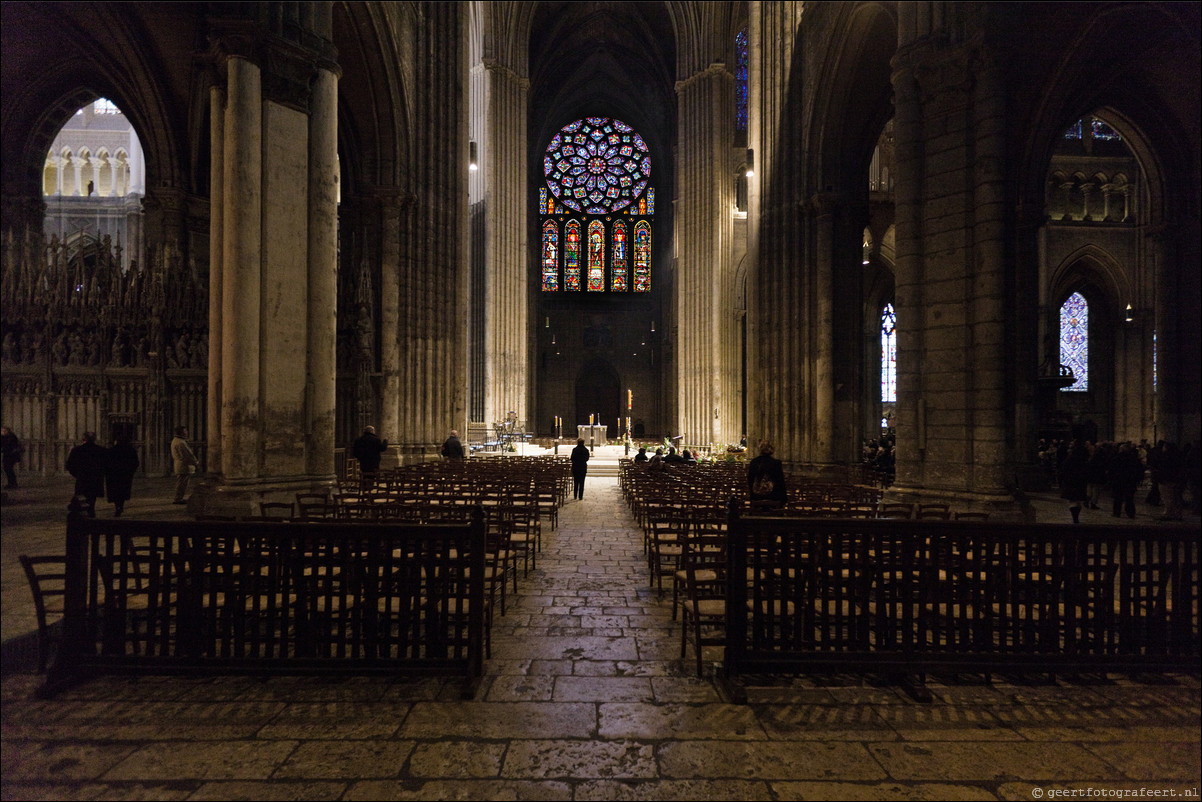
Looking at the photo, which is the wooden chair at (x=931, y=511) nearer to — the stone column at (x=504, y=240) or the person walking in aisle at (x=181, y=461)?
the person walking in aisle at (x=181, y=461)

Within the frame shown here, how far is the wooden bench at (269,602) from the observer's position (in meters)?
4.08

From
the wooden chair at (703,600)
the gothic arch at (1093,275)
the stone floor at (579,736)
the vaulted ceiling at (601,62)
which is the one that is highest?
the vaulted ceiling at (601,62)

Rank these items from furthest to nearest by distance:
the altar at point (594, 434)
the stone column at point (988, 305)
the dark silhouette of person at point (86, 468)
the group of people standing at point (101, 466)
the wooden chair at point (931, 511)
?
the altar at point (594, 434) < the stone column at point (988, 305) < the wooden chair at point (931, 511) < the dark silhouette of person at point (86, 468) < the group of people standing at point (101, 466)

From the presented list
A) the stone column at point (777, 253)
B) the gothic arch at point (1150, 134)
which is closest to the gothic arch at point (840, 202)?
the stone column at point (777, 253)

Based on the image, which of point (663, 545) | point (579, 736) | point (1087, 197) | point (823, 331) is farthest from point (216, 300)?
point (1087, 197)

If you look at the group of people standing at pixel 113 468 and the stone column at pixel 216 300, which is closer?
the group of people standing at pixel 113 468

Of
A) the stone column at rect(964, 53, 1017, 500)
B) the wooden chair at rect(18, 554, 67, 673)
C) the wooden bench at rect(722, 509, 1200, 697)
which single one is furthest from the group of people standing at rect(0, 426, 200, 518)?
the stone column at rect(964, 53, 1017, 500)

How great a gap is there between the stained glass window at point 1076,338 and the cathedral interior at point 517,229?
0.15 m

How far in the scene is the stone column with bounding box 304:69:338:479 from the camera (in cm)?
1050

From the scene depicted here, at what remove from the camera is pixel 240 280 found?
955cm

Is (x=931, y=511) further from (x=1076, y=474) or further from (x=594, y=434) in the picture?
(x=594, y=434)

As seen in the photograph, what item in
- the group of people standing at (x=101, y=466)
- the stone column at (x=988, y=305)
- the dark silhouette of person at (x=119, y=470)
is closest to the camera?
the group of people standing at (x=101, y=466)

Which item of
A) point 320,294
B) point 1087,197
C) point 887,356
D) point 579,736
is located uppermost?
point 1087,197

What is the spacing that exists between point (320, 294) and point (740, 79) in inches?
1266
